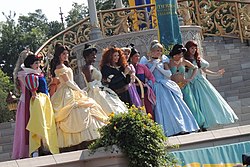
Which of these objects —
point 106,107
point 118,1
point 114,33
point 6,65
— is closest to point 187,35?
point 114,33

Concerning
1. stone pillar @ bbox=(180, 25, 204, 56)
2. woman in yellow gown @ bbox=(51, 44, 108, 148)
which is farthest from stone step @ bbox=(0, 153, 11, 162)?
stone pillar @ bbox=(180, 25, 204, 56)

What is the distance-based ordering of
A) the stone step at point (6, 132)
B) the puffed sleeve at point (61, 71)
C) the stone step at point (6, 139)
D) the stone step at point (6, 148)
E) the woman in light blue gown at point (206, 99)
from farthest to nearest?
Answer: the stone step at point (6, 132), the stone step at point (6, 139), the stone step at point (6, 148), the woman in light blue gown at point (206, 99), the puffed sleeve at point (61, 71)

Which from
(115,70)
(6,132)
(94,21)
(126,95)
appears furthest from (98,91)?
(94,21)

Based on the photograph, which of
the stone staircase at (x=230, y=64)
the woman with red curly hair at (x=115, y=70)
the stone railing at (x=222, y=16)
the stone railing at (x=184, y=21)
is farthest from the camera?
the stone railing at (x=222, y=16)

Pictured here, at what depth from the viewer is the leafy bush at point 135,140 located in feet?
26.7

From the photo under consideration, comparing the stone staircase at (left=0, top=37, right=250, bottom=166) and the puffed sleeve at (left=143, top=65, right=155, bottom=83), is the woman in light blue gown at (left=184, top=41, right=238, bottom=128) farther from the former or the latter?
the puffed sleeve at (left=143, top=65, right=155, bottom=83)

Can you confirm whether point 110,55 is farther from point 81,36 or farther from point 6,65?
point 6,65

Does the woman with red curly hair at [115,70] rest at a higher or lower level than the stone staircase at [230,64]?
higher

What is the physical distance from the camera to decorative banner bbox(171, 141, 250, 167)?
8.73m

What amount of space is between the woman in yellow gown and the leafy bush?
2.71 ft

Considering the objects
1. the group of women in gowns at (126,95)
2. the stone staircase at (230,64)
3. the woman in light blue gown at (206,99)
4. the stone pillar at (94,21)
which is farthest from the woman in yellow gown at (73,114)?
the stone pillar at (94,21)

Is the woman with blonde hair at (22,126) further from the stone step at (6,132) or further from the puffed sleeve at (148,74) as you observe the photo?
the stone step at (6,132)

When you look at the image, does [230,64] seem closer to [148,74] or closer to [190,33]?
[190,33]

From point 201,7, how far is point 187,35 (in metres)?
2.19
